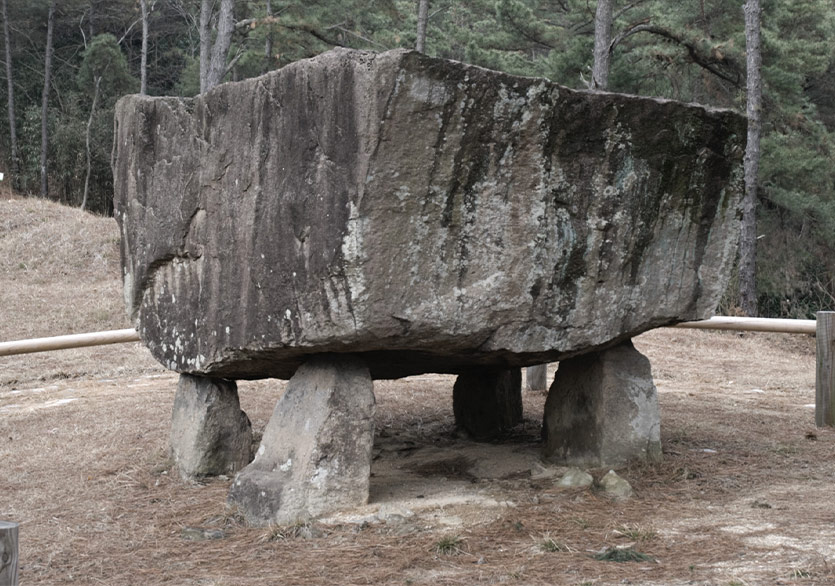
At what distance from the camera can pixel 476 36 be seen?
58.9 ft

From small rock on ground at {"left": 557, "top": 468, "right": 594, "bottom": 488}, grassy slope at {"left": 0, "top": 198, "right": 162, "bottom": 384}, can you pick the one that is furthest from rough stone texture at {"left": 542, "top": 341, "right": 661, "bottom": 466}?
grassy slope at {"left": 0, "top": 198, "right": 162, "bottom": 384}

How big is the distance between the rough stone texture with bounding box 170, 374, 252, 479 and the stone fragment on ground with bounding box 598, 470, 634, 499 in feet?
6.63

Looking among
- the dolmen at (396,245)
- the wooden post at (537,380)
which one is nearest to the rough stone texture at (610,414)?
the dolmen at (396,245)

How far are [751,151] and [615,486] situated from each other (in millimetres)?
10158

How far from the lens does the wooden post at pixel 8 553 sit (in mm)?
2424

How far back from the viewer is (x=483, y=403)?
631 centimetres

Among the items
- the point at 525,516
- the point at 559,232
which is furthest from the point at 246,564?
the point at 559,232

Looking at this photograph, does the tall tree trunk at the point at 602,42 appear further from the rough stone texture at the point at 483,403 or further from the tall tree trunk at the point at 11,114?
the tall tree trunk at the point at 11,114

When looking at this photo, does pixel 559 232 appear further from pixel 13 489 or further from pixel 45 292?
pixel 45 292

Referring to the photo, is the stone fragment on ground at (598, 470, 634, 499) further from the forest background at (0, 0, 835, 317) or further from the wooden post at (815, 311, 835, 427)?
the forest background at (0, 0, 835, 317)

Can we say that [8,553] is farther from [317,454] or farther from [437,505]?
[437,505]

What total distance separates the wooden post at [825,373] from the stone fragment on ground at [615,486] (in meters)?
2.52

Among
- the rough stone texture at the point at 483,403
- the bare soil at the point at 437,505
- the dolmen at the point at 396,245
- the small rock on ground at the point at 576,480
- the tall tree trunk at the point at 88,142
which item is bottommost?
the bare soil at the point at 437,505

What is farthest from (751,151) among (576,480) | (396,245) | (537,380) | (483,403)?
(396,245)
